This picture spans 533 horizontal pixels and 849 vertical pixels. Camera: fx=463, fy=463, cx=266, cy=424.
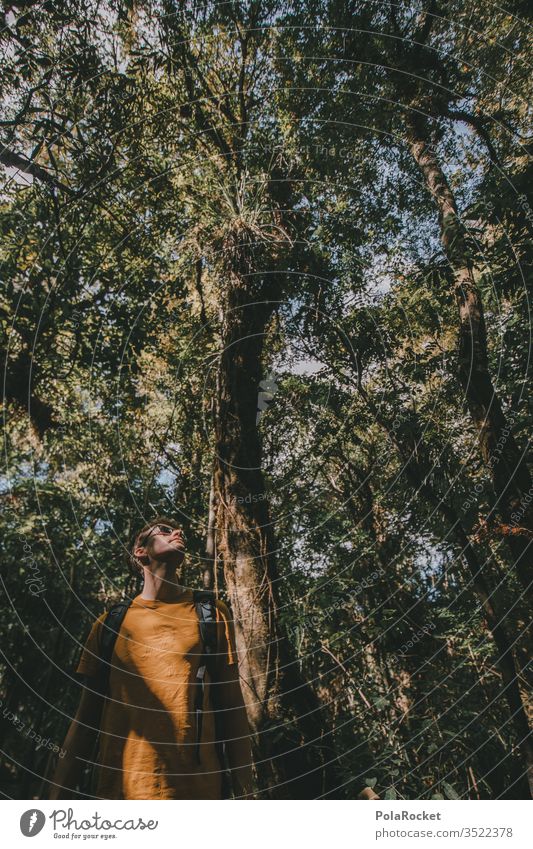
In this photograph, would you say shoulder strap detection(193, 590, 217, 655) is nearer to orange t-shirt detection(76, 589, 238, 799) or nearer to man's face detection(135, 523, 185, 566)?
orange t-shirt detection(76, 589, 238, 799)

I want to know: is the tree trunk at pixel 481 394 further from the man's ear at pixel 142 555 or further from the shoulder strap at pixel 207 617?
the man's ear at pixel 142 555

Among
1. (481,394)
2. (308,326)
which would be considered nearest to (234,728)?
(481,394)

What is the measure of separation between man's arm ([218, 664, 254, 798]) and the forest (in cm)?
93

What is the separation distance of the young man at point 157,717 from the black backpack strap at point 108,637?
0.02m

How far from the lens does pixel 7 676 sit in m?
10.0

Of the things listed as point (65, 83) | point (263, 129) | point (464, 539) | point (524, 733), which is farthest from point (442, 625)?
point (65, 83)

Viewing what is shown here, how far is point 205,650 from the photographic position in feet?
7.60

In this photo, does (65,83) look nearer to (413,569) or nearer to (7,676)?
(413,569)

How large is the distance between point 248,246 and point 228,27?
3.01m

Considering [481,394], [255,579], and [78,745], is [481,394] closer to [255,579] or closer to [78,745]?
[255,579]

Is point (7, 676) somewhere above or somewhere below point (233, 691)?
above

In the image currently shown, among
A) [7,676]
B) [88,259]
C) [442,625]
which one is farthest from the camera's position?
[7,676]

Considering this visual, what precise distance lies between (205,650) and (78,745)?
27.5 inches

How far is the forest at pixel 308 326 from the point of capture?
12.9 feet
